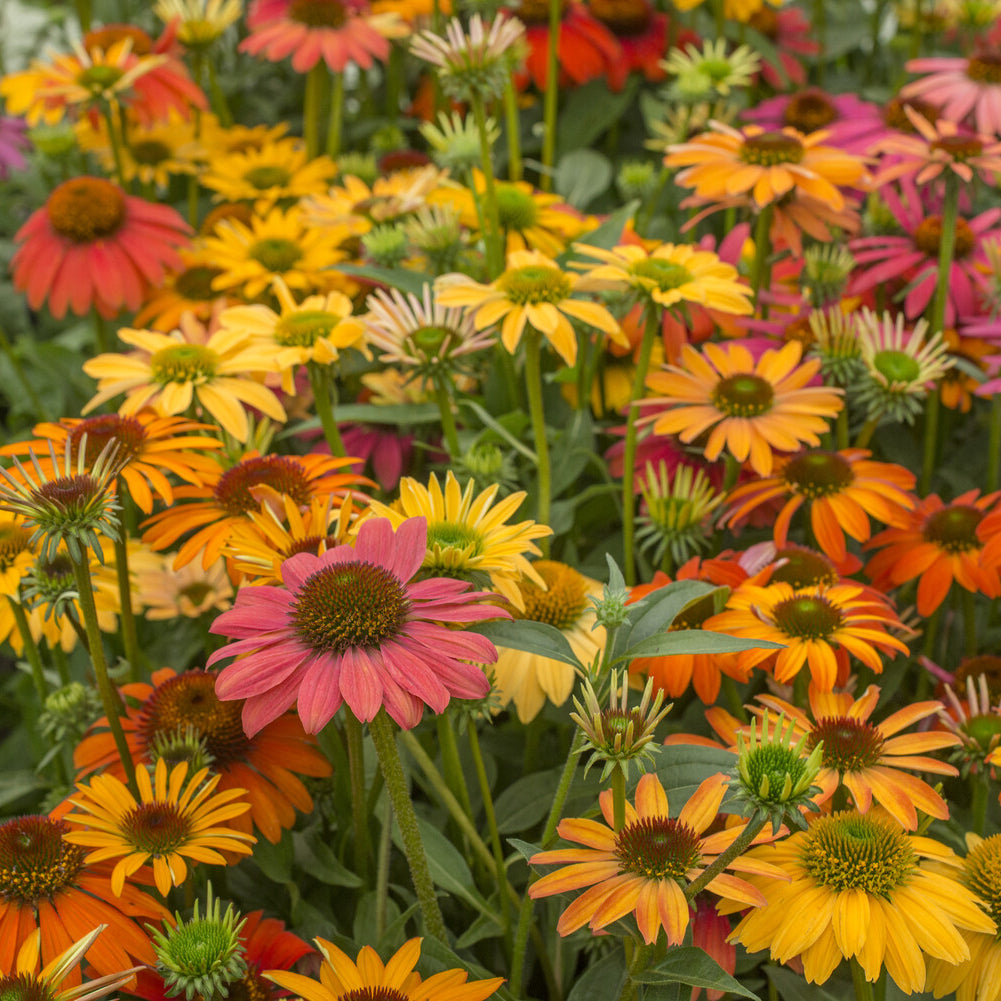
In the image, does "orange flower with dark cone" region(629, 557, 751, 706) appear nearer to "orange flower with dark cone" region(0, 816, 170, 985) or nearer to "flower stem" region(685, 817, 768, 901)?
"flower stem" region(685, 817, 768, 901)

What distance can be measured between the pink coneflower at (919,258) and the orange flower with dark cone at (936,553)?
25cm

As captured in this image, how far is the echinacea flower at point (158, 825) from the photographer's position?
67 cm

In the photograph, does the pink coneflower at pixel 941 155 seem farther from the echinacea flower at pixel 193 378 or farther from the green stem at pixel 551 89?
the echinacea flower at pixel 193 378

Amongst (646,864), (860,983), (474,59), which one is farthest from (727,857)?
(474,59)

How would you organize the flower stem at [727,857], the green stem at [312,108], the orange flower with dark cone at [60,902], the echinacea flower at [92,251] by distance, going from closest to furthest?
the flower stem at [727,857]
the orange flower with dark cone at [60,902]
the echinacea flower at [92,251]
the green stem at [312,108]

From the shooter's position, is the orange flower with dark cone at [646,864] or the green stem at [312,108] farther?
the green stem at [312,108]

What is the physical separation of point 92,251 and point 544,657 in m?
0.84

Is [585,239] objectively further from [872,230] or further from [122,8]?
[122,8]

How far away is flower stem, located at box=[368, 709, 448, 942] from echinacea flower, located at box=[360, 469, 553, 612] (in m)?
0.10

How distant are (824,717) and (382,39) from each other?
3.70 ft

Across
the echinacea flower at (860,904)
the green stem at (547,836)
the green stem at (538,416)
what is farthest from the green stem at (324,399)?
the echinacea flower at (860,904)

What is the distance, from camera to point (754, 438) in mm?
973

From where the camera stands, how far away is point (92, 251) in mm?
1345

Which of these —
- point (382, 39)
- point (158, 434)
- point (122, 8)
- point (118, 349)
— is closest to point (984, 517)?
point (158, 434)
